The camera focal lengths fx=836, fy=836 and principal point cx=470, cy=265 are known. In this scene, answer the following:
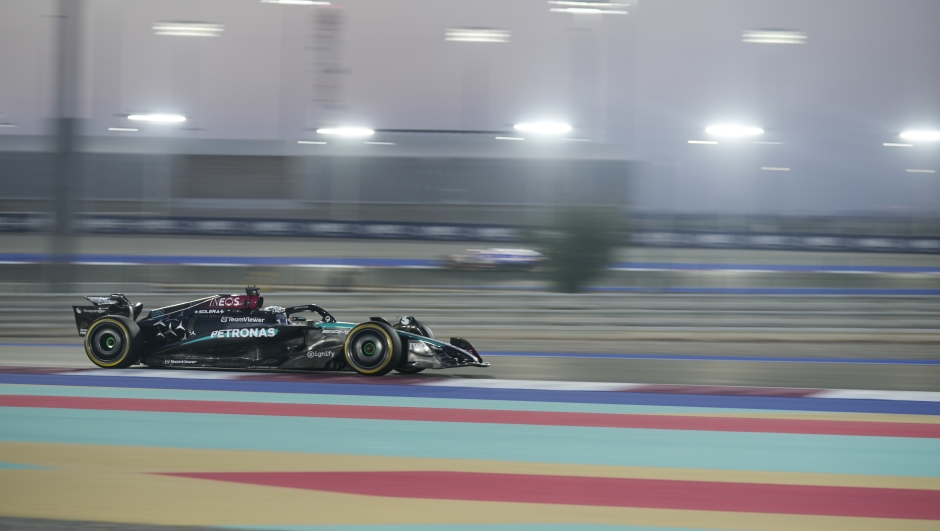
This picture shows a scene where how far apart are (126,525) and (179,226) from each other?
87.4 feet

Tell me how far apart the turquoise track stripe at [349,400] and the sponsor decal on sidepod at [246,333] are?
902 millimetres

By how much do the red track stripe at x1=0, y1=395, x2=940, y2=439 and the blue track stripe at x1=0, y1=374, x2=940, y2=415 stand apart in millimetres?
535

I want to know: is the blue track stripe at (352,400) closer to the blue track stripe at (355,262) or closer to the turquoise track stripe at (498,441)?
the turquoise track stripe at (498,441)

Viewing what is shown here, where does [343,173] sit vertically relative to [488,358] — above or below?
above

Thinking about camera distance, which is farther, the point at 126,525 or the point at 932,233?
the point at 932,233

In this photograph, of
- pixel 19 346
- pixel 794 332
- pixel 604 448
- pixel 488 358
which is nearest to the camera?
pixel 604 448

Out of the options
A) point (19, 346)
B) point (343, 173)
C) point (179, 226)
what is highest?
point (343, 173)

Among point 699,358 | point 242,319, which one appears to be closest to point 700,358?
point 699,358

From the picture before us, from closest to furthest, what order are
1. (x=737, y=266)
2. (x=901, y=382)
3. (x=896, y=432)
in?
(x=896, y=432) → (x=901, y=382) → (x=737, y=266)

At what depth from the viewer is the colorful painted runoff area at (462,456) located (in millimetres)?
3670

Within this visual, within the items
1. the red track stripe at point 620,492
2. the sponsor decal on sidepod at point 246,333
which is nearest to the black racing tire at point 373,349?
the sponsor decal on sidepod at point 246,333

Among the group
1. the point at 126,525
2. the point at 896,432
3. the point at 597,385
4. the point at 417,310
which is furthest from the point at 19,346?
the point at 896,432

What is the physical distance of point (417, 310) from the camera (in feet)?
43.6

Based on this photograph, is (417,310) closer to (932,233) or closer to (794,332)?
(794,332)
